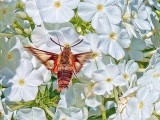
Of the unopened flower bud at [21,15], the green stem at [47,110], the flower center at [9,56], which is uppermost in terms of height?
the unopened flower bud at [21,15]

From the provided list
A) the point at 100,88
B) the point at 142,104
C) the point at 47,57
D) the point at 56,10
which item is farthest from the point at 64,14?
the point at 142,104

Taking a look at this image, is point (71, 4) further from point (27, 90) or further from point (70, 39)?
point (27, 90)

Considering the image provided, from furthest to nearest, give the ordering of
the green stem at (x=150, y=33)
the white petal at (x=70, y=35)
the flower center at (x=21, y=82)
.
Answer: the green stem at (x=150, y=33) < the flower center at (x=21, y=82) < the white petal at (x=70, y=35)

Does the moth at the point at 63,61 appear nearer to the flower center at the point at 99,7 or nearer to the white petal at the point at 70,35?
the white petal at the point at 70,35

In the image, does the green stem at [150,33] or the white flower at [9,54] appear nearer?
the white flower at [9,54]

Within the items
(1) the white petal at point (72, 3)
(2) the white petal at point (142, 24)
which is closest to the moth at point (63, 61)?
(1) the white petal at point (72, 3)

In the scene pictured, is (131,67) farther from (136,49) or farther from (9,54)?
(9,54)

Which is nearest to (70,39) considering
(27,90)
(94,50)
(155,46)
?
(94,50)
